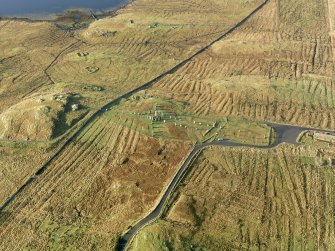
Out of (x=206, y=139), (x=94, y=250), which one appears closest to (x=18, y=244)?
(x=94, y=250)

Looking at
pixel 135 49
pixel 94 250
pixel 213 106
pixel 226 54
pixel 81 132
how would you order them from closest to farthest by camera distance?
1. pixel 94 250
2. pixel 81 132
3. pixel 213 106
4. pixel 226 54
5. pixel 135 49

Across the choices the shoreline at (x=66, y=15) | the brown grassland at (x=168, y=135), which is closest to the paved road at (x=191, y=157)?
the brown grassland at (x=168, y=135)

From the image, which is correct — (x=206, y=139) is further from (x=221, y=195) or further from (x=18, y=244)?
(x=18, y=244)

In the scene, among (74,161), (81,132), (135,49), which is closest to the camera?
(74,161)

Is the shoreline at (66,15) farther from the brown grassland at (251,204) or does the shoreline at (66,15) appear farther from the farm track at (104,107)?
the brown grassland at (251,204)

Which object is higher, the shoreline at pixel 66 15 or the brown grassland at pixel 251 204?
the shoreline at pixel 66 15

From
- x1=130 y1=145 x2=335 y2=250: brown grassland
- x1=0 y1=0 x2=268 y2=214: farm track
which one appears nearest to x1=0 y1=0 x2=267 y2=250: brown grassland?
x1=0 y1=0 x2=268 y2=214: farm track

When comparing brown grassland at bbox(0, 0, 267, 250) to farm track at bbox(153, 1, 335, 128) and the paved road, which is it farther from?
farm track at bbox(153, 1, 335, 128)

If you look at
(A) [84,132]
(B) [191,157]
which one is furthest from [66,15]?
(B) [191,157]
